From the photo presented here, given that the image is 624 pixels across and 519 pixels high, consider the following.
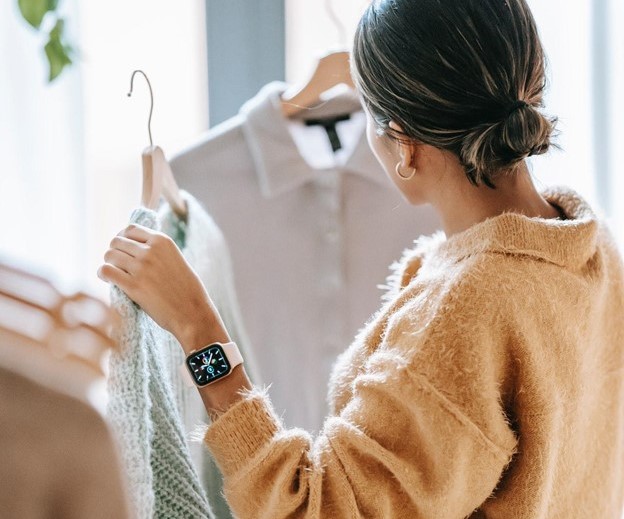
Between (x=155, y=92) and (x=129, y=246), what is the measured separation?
1.93ft

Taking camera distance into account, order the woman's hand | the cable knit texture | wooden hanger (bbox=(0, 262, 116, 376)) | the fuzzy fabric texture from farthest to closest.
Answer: the fuzzy fabric texture < the woman's hand < the cable knit texture < wooden hanger (bbox=(0, 262, 116, 376))

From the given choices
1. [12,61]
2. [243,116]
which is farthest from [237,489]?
[12,61]

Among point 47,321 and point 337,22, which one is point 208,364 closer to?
point 47,321

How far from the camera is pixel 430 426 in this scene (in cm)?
73

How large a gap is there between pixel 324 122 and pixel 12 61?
46 cm

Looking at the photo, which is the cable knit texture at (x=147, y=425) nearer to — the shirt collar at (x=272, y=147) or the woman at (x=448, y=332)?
the woman at (x=448, y=332)

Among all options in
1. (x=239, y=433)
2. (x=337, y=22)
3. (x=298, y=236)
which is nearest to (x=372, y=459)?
(x=239, y=433)

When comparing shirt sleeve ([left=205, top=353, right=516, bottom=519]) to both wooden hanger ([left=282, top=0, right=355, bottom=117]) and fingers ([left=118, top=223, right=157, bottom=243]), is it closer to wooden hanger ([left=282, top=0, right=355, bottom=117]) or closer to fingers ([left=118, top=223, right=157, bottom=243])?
fingers ([left=118, top=223, right=157, bottom=243])

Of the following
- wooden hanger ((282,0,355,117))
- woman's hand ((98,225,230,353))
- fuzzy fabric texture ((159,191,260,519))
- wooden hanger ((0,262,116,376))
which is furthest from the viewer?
wooden hanger ((282,0,355,117))

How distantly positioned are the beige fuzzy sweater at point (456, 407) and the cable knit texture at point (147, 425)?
53 mm

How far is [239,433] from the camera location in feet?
2.49

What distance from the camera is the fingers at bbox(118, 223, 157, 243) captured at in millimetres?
759

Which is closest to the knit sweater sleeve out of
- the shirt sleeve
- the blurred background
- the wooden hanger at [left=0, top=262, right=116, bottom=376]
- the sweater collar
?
the shirt sleeve

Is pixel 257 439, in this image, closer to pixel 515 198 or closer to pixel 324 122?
pixel 515 198
